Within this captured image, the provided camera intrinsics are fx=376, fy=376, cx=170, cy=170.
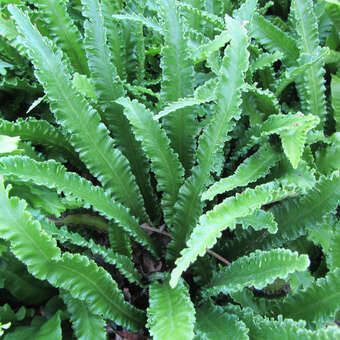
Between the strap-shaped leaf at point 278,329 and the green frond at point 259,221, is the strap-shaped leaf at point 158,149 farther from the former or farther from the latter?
the strap-shaped leaf at point 278,329

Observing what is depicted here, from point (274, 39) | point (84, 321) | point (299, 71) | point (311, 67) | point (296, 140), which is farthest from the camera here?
point (274, 39)

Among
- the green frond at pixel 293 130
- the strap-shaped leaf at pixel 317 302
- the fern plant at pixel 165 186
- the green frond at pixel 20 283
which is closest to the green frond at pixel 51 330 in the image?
the fern plant at pixel 165 186

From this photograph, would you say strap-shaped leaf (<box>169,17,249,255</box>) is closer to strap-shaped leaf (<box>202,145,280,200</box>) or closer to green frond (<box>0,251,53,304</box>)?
strap-shaped leaf (<box>202,145,280,200</box>)

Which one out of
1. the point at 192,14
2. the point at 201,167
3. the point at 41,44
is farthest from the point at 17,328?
the point at 192,14

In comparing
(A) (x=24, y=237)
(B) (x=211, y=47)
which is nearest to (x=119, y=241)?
(A) (x=24, y=237)

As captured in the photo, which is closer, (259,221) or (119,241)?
(259,221)

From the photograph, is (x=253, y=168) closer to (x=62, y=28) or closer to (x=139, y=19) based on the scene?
(x=139, y=19)

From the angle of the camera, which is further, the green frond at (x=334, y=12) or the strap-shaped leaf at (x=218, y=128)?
the green frond at (x=334, y=12)
